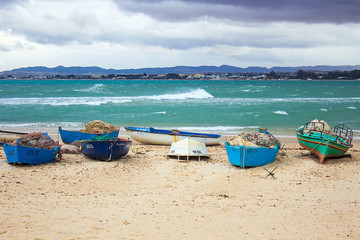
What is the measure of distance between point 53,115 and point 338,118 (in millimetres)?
24617

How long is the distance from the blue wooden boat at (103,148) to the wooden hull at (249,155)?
13.7 feet

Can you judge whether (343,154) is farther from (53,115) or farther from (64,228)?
(53,115)

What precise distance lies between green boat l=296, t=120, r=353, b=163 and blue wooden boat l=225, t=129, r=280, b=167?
198 centimetres

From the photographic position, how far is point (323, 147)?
13766mm

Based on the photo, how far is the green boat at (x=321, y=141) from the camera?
13727 millimetres

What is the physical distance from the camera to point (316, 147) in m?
14.1

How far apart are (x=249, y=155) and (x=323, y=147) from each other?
3.11 metres

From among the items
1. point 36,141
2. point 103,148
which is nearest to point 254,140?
point 103,148

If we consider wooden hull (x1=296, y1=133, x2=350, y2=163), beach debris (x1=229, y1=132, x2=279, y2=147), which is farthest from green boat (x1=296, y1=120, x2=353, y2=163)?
beach debris (x1=229, y1=132, x2=279, y2=147)

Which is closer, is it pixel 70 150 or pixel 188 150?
pixel 188 150

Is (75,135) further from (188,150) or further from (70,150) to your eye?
(188,150)

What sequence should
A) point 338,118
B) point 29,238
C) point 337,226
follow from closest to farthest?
point 29,238
point 337,226
point 338,118

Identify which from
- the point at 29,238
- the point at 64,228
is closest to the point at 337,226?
the point at 64,228

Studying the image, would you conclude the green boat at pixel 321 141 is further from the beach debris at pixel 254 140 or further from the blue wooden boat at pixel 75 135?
the blue wooden boat at pixel 75 135
